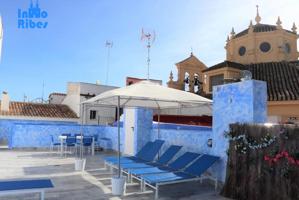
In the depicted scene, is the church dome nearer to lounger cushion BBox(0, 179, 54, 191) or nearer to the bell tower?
the bell tower

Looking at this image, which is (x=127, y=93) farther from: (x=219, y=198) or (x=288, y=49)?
(x=288, y=49)

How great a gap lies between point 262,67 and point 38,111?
19.8 metres

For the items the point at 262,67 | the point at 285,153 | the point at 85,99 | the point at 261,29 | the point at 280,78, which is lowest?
the point at 285,153

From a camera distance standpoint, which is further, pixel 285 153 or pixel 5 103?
pixel 5 103

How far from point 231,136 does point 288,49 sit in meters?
21.9

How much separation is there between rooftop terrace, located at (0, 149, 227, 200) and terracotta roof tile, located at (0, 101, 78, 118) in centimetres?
1615

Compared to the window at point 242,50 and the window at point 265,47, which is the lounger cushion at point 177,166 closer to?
the window at point 265,47

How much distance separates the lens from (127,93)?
787 cm

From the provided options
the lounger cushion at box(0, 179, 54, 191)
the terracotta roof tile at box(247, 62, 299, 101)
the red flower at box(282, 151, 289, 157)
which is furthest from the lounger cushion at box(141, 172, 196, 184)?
the terracotta roof tile at box(247, 62, 299, 101)

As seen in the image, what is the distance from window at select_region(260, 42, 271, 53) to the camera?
25.7 metres

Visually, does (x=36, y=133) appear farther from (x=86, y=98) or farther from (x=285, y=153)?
(x=285, y=153)

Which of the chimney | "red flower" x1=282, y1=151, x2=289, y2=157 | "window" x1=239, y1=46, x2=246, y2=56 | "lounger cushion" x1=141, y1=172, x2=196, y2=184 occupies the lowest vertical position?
"lounger cushion" x1=141, y1=172, x2=196, y2=184

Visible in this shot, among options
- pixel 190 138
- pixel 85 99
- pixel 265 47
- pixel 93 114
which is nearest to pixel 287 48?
pixel 265 47

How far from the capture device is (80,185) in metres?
8.12
